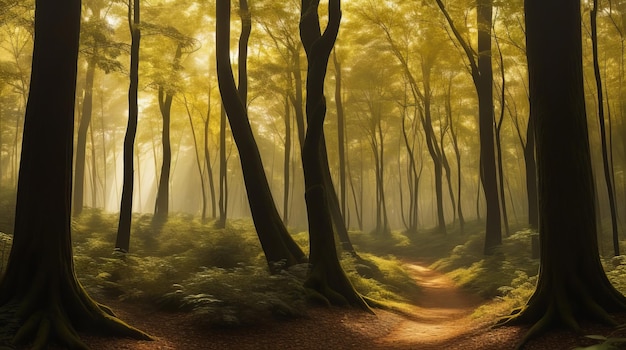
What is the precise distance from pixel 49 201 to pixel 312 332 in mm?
5059

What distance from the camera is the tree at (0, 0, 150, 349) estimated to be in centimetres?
631

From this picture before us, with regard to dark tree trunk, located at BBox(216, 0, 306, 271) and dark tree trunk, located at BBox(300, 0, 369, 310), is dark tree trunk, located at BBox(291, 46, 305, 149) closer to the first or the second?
dark tree trunk, located at BBox(216, 0, 306, 271)

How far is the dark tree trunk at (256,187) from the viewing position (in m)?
11.6

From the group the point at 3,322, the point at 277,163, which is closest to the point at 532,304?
the point at 3,322

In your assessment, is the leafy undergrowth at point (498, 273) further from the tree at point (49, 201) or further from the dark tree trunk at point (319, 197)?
the tree at point (49, 201)

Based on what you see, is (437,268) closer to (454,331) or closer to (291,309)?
(454,331)

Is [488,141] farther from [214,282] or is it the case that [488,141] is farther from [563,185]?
[214,282]

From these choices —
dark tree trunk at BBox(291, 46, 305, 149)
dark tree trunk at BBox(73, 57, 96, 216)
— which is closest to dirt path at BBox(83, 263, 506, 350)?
dark tree trunk at BBox(291, 46, 305, 149)

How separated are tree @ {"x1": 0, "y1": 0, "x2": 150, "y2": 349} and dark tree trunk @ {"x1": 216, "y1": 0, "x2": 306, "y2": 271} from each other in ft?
16.8

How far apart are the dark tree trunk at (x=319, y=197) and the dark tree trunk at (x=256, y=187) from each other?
128cm

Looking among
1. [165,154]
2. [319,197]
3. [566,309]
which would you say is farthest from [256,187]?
[165,154]

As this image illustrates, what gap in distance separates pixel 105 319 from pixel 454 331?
21.6 feet

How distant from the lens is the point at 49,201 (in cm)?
660

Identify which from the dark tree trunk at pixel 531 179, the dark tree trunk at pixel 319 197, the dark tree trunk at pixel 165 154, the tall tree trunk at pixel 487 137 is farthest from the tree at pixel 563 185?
the dark tree trunk at pixel 165 154
